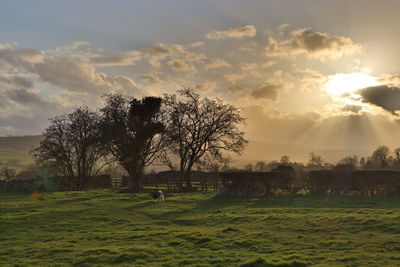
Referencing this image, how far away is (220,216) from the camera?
24688 mm

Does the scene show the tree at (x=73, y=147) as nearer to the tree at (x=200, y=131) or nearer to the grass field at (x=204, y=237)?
the tree at (x=200, y=131)

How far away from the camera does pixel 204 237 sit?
1739 centimetres

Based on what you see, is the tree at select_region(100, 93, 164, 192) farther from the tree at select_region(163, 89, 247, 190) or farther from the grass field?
the grass field

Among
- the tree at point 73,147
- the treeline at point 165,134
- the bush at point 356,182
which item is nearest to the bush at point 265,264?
the bush at point 356,182

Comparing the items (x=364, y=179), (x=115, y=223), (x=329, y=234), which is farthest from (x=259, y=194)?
(x=329, y=234)

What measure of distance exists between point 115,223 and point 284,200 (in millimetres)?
15048

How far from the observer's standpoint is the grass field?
1417 cm

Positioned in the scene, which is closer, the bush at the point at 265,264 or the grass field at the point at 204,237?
the bush at the point at 265,264

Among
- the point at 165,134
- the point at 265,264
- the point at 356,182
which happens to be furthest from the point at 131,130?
the point at 265,264

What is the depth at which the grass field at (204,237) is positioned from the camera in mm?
14172

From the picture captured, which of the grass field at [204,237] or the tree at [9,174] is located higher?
the tree at [9,174]

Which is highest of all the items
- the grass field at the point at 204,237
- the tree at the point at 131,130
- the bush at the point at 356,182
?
the tree at the point at 131,130

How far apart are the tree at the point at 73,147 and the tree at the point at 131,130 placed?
7.21 metres

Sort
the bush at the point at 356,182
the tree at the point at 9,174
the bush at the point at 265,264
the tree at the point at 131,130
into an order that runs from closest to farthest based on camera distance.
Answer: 1. the bush at the point at 265,264
2. the bush at the point at 356,182
3. the tree at the point at 131,130
4. the tree at the point at 9,174
